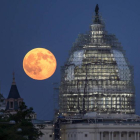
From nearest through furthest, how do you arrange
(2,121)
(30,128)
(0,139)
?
(0,139) → (2,121) → (30,128)

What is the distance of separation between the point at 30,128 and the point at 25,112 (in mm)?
9052

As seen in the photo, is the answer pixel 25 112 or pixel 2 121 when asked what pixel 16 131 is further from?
pixel 25 112

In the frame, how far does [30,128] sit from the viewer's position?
188875mm

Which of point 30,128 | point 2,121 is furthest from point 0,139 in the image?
point 30,128

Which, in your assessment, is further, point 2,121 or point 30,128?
point 30,128

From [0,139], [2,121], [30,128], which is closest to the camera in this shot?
[0,139]

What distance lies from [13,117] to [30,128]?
744 centimetres

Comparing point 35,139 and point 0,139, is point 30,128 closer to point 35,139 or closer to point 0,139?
point 35,139

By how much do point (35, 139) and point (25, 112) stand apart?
825 centimetres

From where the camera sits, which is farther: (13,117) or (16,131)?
(13,117)

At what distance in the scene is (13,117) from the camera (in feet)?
642

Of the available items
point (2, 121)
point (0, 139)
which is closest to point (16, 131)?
point (2, 121)

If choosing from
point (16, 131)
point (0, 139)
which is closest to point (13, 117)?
point (16, 131)

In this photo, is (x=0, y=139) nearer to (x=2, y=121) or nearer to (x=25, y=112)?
(x=2, y=121)
